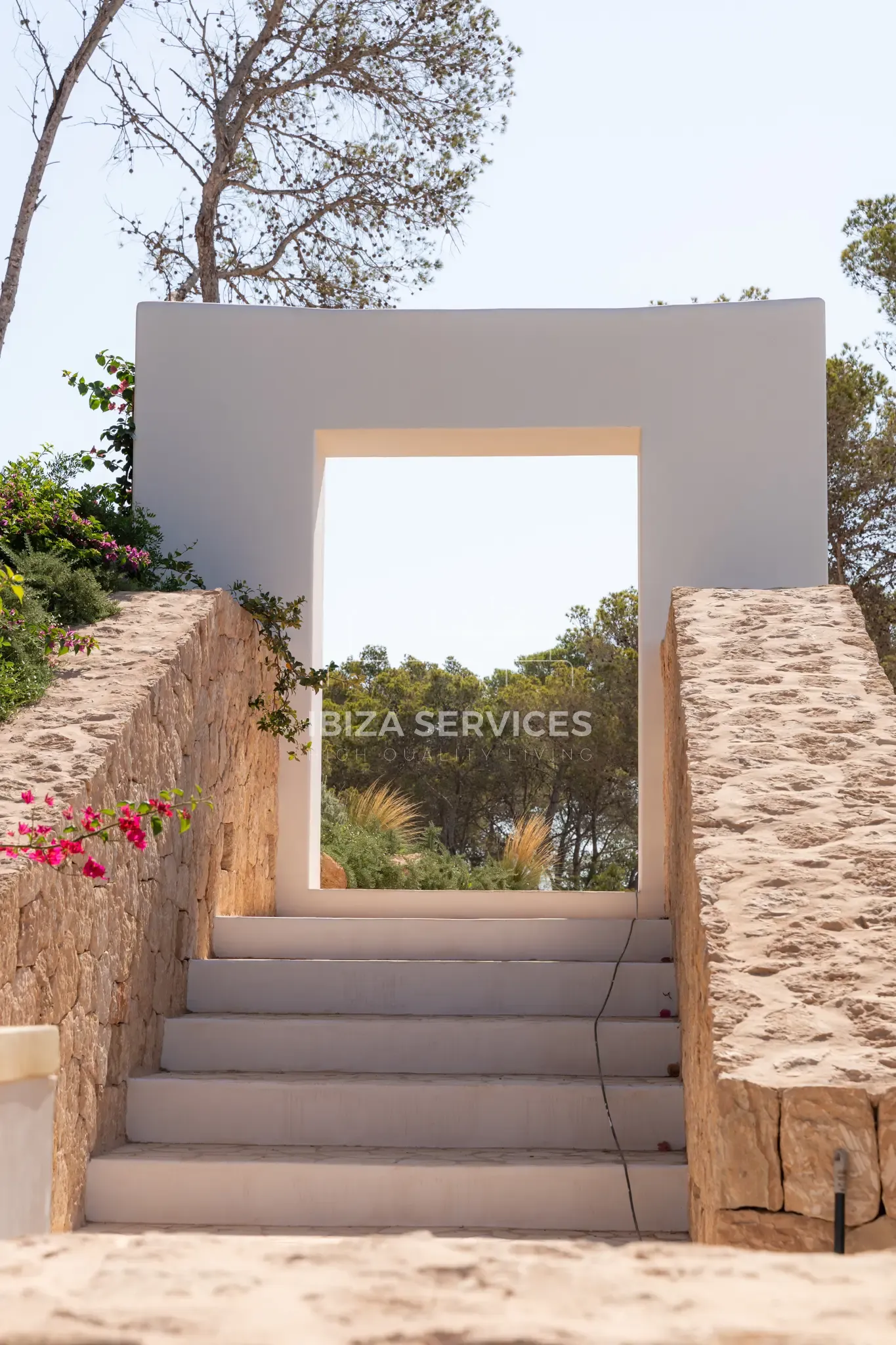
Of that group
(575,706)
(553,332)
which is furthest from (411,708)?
(553,332)

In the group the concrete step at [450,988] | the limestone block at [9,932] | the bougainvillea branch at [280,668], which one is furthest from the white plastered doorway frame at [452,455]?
the limestone block at [9,932]

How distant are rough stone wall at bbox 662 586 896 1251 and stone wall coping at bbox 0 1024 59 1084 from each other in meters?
1.39

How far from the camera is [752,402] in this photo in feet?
21.1

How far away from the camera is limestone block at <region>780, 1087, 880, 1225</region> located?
256 cm

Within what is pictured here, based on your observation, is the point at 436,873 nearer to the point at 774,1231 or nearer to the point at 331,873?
the point at 331,873

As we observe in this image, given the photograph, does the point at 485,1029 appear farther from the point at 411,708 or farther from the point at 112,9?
the point at 411,708

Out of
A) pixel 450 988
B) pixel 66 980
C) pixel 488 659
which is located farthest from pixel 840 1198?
pixel 488 659

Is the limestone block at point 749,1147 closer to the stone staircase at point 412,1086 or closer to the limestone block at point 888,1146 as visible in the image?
the limestone block at point 888,1146

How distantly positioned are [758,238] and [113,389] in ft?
25.5

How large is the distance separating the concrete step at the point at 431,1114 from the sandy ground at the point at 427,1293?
3.18 m

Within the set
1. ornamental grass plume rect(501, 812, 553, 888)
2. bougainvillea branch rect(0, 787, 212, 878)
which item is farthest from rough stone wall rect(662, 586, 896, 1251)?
ornamental grass plume rect(501, 812, 553, 888)

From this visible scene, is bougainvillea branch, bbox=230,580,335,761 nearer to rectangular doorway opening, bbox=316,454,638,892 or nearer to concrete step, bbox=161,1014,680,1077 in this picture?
concrete step, bbox=161,1014,680,1077

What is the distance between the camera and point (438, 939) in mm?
5184

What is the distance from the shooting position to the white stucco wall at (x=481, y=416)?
20.9 ft
